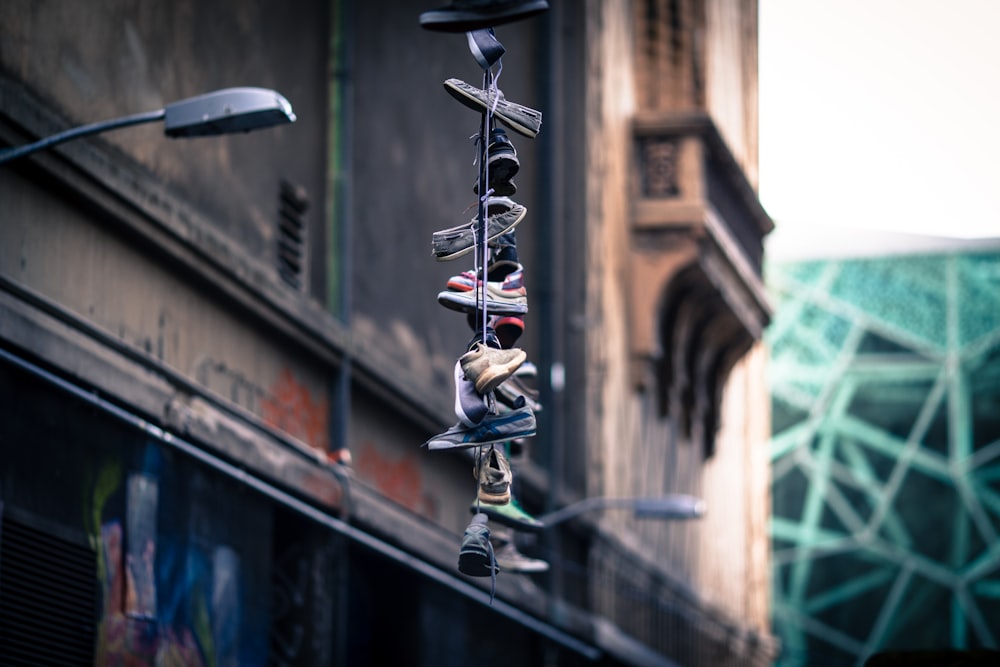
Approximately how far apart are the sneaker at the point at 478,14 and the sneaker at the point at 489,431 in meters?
1.80

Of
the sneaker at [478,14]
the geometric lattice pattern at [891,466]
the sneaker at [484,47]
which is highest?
the sneaker at [478,14]

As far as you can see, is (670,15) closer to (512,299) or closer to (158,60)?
(158,60)

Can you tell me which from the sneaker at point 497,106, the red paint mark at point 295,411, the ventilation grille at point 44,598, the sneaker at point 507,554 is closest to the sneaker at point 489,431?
the sneaker at point 497,106

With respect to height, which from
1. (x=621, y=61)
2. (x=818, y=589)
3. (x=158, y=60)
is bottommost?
(x=818, y=589)

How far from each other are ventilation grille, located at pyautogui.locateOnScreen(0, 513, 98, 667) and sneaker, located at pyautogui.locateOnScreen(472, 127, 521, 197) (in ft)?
14.3

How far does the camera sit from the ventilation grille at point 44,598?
513 inches

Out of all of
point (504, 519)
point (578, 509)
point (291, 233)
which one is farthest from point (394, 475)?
point (504, 519)

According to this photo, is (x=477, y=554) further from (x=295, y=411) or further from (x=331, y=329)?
Result: (x=331, y=329)

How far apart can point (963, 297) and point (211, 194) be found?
45161 millimetres

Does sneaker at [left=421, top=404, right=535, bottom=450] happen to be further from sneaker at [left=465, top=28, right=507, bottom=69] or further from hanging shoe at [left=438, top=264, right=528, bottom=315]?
sneaker at [left=465, top=28, right=507, bottom=69]

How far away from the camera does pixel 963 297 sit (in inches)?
2330

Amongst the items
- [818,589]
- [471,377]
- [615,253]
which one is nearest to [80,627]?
[471,377]

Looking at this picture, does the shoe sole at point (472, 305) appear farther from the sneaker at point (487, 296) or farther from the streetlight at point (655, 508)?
the streetlight at point (655, 508)

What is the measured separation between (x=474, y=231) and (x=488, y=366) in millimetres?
749
